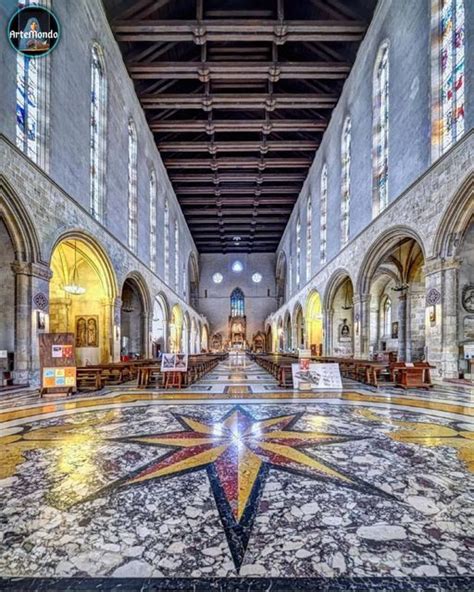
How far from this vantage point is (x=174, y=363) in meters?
9.09

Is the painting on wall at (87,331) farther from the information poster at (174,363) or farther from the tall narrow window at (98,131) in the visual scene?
the information poster at (174,363)

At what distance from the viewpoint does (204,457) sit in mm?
3529

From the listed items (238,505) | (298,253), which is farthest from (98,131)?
(298,253)

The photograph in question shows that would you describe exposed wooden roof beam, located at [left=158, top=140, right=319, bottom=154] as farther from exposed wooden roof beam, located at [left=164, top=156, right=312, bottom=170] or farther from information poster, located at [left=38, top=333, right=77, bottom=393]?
information poster, located at [left=38, top=333, right=77, bottom=393]

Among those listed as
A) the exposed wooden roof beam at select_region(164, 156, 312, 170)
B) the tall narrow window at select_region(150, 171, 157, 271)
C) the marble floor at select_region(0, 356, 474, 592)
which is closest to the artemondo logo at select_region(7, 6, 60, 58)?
the marble floor at select_region(0, 356, 474, 592)

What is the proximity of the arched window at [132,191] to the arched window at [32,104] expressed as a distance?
648cm

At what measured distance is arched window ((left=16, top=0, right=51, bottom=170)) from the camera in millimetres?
8336

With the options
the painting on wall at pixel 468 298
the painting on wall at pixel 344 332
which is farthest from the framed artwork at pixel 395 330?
the painting on wall at pixel 468 298

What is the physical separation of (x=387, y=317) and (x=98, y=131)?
18.4 m

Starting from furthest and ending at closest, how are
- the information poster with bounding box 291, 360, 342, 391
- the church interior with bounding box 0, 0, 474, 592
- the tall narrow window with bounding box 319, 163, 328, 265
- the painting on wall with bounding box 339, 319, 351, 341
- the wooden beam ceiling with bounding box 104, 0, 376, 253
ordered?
the tall narrow window with bounding box 319, 163, 328, 265 < the painting on wall with bounding box 339, 319, 351, 341 < the wooden beam ceiling with bounding box 104, 0, 376, 253 < the information poster with bounding box 291, 360, 342, 391 < the church interior with bounding box 0, 0, 474, 592

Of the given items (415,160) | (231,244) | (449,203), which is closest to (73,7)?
(415,160)

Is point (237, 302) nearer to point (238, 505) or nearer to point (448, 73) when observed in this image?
point (448, 73)

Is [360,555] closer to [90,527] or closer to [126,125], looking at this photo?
[90,527]

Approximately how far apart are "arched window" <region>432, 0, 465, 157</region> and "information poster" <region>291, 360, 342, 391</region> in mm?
6673
